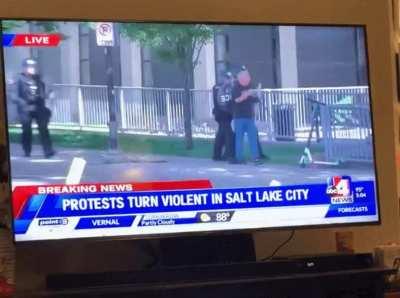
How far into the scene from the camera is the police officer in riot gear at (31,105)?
2.04 metres

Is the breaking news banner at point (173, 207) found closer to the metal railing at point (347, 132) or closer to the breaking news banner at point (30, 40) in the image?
the metal railing at point (347, 132)

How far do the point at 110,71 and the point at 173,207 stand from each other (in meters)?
0.47

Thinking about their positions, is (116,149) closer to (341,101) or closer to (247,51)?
(247,51)

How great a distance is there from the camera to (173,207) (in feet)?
7.02

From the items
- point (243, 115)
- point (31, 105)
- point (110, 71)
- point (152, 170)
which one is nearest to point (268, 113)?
point (243, 115)

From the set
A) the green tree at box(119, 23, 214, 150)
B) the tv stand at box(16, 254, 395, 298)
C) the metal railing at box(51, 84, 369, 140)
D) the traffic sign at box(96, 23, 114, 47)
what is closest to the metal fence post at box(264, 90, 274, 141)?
the metal railing at box(51, 84, 369, 140)

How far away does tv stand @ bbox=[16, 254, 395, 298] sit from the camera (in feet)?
6.42

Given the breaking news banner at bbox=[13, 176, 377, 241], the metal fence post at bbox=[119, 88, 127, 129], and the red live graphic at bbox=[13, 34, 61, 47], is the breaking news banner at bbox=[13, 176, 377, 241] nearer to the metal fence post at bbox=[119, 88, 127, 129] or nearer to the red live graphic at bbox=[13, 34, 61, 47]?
the metal fence post at bbox=[119, 88, 127, 129]

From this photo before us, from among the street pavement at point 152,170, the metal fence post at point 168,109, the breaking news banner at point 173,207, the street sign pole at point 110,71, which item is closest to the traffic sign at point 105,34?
the street sign pole at point 110,71

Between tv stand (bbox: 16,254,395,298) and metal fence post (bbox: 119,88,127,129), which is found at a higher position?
metal fence post (bbox: 119,88,127,129)

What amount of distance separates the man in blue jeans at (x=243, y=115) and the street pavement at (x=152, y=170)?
0.16 ft

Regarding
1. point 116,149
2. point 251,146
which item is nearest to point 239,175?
point 251,146

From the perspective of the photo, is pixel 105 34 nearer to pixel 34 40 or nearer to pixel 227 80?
pixel 34 40

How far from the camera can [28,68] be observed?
2.04m
